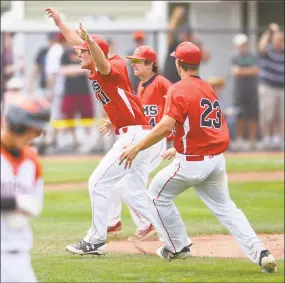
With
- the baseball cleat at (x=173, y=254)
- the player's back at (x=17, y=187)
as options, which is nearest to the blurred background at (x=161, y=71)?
the baseball cleat at (x=173, y=254)

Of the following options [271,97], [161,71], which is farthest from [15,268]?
[271,97]

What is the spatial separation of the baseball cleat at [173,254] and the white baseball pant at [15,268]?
3489 millimetres

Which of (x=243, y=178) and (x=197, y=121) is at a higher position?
(x=197, y=121)

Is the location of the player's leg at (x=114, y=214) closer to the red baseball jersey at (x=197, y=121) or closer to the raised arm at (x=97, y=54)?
the raised arm at (x=97, y=54)

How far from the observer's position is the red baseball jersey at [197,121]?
870 centimetres

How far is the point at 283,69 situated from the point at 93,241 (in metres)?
12.2

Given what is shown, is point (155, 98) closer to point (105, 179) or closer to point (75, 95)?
point (105, 179)

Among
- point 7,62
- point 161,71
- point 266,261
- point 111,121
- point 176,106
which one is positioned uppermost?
point 176,106

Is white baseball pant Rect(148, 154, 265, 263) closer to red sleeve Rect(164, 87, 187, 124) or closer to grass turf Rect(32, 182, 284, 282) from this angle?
grass turf Rect(32, 182, 284, 282)

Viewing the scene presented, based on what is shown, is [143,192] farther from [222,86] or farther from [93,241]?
[222,86]

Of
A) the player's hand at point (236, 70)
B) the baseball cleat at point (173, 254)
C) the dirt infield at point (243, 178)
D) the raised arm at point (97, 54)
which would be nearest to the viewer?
the raised arm at point (97, 54)

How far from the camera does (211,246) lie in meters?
10.6

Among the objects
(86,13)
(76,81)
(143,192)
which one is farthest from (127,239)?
(86,13)

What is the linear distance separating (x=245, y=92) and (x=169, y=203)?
41.1ft
